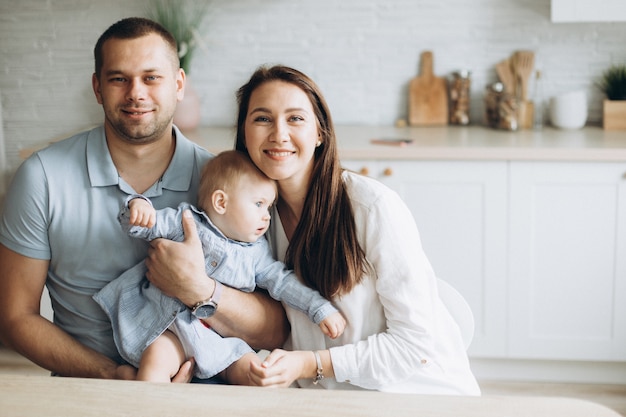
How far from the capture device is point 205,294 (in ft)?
6.15

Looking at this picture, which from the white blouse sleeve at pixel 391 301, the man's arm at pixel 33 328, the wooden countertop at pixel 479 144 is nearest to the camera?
the white blouse sleeve at pixel 391 301

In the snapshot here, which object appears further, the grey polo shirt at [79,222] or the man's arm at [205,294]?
the grey polo shirt at [79,222]

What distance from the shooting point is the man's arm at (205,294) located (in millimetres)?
1845

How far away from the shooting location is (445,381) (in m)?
1.99

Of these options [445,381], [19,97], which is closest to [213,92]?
[19,97]

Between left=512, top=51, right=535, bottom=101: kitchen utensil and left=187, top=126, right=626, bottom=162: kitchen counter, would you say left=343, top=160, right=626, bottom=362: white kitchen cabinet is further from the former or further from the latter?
left=512, top=51, right=535, bottom=101: kitchen utensil

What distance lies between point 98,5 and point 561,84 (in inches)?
88.3

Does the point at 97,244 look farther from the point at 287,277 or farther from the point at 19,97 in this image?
the point at 19,97

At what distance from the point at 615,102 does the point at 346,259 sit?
2331 mm

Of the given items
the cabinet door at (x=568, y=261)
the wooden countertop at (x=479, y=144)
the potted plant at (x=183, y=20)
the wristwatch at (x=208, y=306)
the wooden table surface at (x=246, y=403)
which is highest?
the potted plant at (x=183, y=20)

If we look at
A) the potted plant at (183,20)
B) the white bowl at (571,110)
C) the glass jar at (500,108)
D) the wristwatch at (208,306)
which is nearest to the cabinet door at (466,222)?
the glass jar at (500,108)

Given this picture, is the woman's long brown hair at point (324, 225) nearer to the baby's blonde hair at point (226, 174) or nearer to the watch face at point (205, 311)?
the baby's blonde hair at point (226, 174)

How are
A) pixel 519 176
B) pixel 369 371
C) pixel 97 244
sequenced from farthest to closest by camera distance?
pixel 519 176
pixel 97 244
pixel 369 371

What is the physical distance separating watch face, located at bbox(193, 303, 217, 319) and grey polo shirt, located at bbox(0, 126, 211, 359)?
0.24 meters
